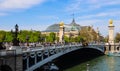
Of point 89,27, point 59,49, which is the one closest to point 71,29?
point 89,27

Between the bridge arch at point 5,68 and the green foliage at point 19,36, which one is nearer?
the bridge arch at point 5,68

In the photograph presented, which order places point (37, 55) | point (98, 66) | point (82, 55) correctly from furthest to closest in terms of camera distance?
point (82, 55)
point (98, 66)
point (37, 55)

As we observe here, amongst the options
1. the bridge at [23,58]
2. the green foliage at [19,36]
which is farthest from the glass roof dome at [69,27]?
the bridge at [23,58]

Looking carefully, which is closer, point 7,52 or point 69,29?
point 7,52

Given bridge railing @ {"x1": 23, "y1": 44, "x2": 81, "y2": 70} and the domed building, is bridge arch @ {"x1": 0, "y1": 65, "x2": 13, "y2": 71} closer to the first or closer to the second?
bridge railing @ {"x1": 23, "y1": 44, "x2": 81, "y2": 70}

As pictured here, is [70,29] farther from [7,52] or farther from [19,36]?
[7,52]

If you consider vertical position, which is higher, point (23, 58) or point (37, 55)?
point (23, 58)

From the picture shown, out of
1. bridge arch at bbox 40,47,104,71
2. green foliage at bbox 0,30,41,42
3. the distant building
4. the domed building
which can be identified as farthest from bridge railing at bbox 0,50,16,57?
the domed building

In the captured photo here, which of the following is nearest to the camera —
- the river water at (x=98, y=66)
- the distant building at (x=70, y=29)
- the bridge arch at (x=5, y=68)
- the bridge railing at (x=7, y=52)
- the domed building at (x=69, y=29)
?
the bridge railing at (x=7, y=52)

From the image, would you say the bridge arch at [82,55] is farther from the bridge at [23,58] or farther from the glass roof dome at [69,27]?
the glass roof dome at [69,27]

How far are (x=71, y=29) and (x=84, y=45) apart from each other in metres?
104

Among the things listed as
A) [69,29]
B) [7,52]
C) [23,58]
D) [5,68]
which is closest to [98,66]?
[23,58]

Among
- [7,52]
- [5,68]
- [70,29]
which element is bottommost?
[5,68]

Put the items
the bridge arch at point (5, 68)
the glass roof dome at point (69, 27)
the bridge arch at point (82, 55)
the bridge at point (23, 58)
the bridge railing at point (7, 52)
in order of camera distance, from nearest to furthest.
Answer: the bridge railing at point (7, 52)
the bridge at point (23, 58)
the bridge arch at point (5, 68)
the bridge arch at point (82, 55)
the glass roof dome at point (69, 27)
